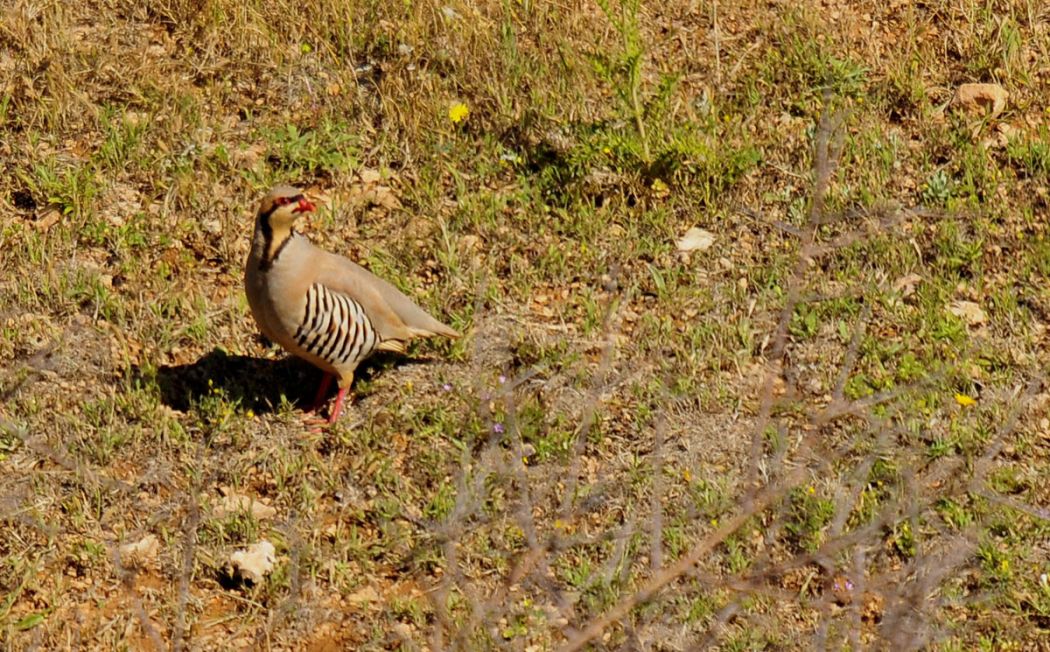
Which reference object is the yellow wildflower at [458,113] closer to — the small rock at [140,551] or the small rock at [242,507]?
the small rock at [242,507]

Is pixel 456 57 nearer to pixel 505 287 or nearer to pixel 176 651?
pixel 505 287

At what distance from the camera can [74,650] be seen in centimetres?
559

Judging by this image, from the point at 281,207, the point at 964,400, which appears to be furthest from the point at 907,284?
the point at 281,207

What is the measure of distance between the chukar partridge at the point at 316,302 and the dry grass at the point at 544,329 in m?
0.28

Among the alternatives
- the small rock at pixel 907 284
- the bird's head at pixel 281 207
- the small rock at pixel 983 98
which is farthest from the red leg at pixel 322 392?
the small rock at pixel 983 98

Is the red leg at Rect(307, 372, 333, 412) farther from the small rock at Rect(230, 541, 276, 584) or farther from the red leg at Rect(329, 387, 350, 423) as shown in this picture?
the small rock at Rect(230, 541, 276, 584)

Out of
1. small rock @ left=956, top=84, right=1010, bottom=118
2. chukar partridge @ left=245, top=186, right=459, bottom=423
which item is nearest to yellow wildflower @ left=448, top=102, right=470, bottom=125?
chukar partridge @ left=245, top=186, right=459, bottom=423

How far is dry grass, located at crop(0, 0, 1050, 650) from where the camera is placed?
19.0ft

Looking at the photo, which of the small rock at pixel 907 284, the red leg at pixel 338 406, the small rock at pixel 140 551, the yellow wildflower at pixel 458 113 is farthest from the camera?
the yellow wildflower at pixel 458 113

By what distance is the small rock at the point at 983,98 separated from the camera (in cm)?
768

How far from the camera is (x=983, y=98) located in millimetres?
7715

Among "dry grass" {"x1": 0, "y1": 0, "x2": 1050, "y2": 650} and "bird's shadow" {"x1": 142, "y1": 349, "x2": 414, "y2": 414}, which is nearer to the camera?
"dry grass" {"x1": 0, "y1": 0, "x2": 1050, "y2": 650}

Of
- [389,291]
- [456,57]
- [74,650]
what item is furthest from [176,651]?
[456,57]

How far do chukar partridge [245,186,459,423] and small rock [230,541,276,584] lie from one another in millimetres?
743
